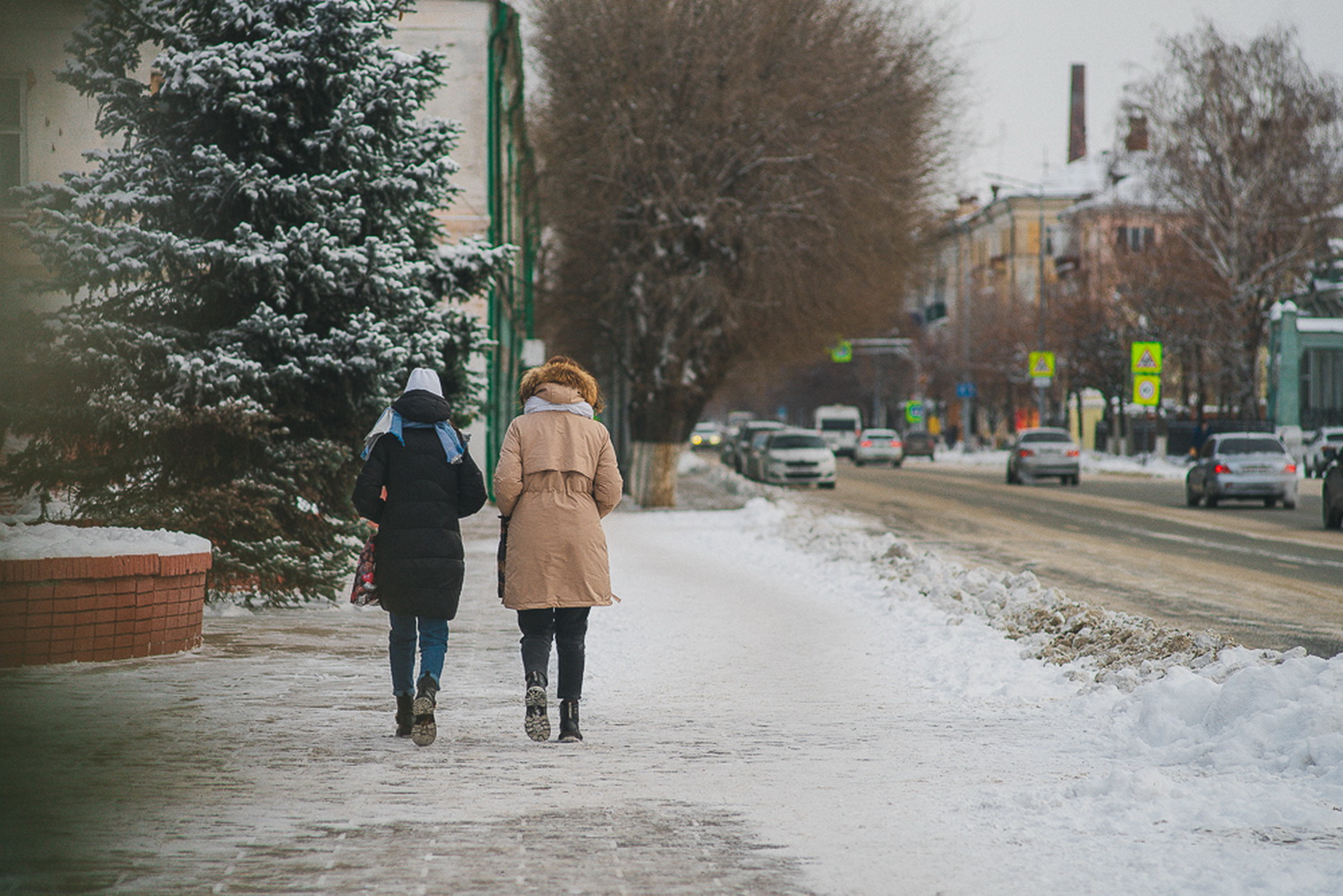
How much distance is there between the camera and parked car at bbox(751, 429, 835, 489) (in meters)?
41.9

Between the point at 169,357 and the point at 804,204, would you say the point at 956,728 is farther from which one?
the point at 804,204

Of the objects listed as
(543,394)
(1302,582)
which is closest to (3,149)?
(543,394)

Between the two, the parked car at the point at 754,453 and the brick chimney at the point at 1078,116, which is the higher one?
the brick chimney at the point at 1078,116

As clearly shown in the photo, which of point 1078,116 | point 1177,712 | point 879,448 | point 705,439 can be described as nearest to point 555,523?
point 1177,712

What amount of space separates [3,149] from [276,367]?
36.0 feet

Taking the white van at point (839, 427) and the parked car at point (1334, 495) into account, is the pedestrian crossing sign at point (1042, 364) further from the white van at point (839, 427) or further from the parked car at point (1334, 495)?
the parked car at point (1334, 495)

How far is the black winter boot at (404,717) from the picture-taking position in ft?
23.0

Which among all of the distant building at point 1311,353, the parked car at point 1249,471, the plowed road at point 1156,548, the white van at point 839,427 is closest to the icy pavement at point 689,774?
the plowed road at point 1156,548

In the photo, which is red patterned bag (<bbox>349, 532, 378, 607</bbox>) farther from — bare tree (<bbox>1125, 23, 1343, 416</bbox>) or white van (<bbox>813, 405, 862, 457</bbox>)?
white van (<bbox>813, 405, 862, 457</bbox>)

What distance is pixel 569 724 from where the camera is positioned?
7086 millimetres

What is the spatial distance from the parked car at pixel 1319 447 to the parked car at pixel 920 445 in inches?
1058

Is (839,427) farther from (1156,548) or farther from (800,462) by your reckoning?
(1156,548)

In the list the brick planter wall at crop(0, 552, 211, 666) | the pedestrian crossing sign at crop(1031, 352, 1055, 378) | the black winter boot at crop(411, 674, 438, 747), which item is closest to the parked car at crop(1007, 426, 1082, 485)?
the pedestrian crossing sign at crop(1031, 352, 1055, 378)

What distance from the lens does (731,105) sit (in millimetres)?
27047
